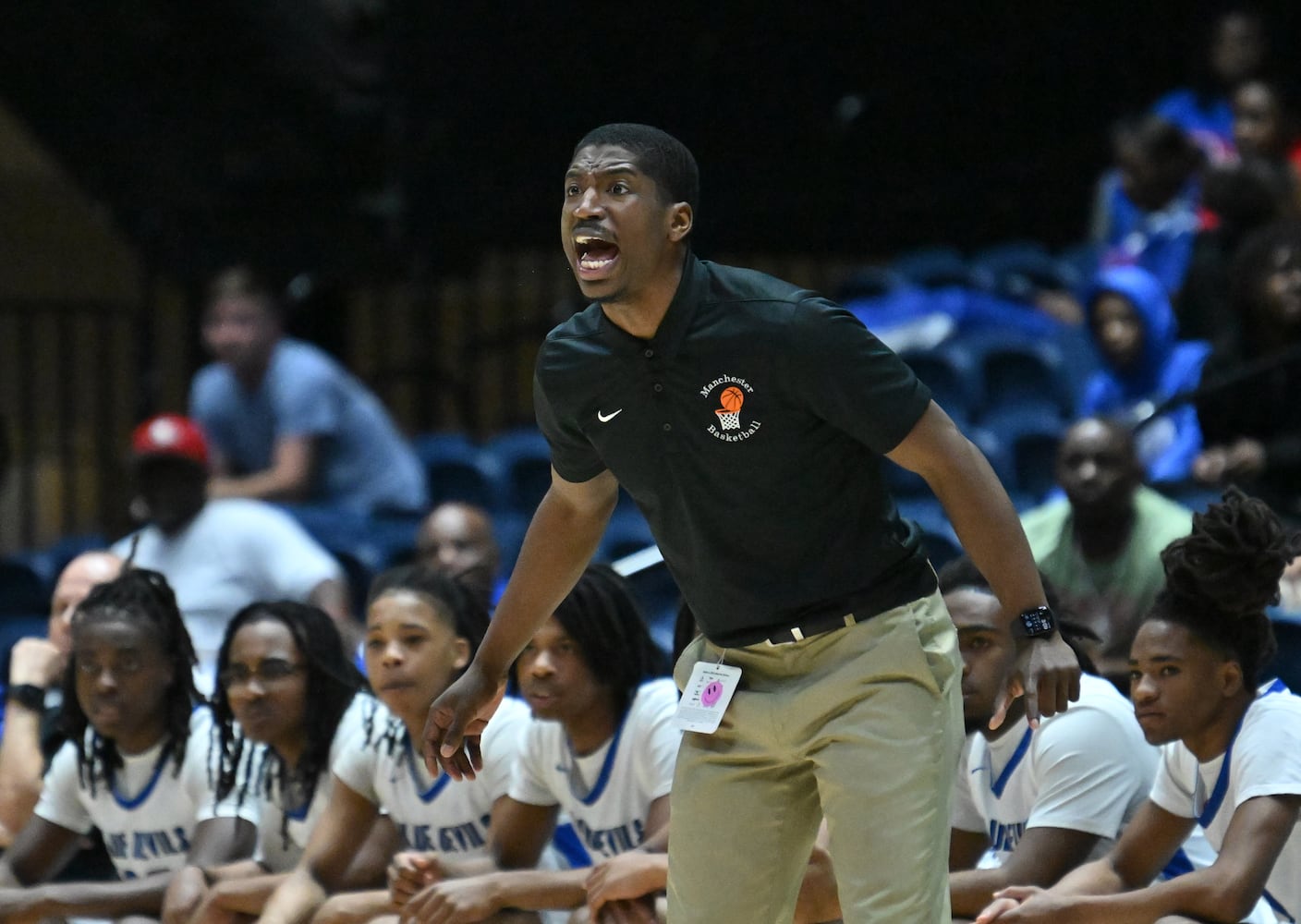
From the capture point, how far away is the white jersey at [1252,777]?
385 cm

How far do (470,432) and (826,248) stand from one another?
2092 mm

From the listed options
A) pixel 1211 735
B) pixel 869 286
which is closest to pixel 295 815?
pixel 1211 735

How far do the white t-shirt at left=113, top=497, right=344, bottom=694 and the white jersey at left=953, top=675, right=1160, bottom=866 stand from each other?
264cm

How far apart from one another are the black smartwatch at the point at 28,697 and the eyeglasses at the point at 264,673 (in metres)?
0.80

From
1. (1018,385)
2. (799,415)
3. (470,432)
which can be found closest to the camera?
(799,415)

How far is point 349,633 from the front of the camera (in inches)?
231

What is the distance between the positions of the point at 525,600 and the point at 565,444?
0.95 feet

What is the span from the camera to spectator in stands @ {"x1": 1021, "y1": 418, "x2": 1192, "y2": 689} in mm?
5605

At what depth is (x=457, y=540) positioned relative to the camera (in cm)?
628

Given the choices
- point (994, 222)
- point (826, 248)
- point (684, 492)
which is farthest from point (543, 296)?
point (684, 492)

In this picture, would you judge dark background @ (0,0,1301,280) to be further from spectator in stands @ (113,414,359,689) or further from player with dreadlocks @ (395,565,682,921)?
player with dreadlocks @ (395,565,682,921)

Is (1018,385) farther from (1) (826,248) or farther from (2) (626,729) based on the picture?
(2) (626,729)

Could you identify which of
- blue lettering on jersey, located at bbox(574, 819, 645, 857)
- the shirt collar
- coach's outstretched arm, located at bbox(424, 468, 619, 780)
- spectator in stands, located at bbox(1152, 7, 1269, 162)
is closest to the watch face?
the shirt collar

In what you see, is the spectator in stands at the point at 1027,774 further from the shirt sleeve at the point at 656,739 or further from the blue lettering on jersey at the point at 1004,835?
the shirt sleeve at the point at 656,739
